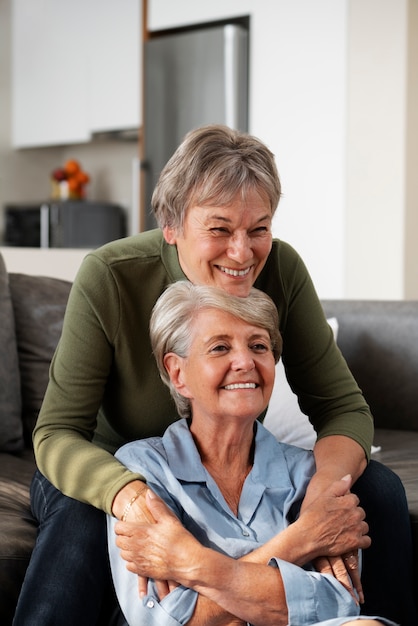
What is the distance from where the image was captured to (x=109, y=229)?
20.5ft

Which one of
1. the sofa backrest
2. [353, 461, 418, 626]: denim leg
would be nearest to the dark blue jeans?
[353, 461, 418, 626]: denim leg

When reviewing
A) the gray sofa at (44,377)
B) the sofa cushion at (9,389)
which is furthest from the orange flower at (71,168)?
the sofa cushion at (9,389)

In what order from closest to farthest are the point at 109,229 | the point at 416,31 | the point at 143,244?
the point at 143,244, the point at 416,31, the point at 109,229

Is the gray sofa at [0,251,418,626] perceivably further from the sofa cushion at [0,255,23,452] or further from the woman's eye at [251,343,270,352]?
the woman's eye at [251,343,270,352]

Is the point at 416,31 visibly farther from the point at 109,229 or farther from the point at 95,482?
the point at 95,482

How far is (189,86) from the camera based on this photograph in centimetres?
502

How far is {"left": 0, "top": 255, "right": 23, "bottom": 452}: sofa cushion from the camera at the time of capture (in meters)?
2.34

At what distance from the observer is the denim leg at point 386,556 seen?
162 cm

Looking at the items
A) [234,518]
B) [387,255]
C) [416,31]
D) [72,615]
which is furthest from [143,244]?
[416,31]

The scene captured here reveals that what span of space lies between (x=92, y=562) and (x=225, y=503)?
0.25 meters

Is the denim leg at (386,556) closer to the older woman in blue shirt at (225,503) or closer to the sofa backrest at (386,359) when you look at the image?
the older woman in blue shirt at (225,503)

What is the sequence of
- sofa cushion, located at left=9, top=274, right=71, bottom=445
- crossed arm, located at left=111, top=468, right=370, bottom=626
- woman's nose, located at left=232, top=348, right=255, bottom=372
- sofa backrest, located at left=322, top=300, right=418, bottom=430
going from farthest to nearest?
sofa backrest, located at left=322, top=300, right=418, bottom=430
sofa cushion, located at left=9, top=274, right=71, bottom=445
woman's nose, located at left=232, top=348, right=255, bottom=372
crossed arm, located at left=111, top=468, right=370, bottom=626

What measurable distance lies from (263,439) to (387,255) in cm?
299

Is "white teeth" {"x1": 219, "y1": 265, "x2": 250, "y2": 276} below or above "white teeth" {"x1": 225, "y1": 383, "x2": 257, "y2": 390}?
below
